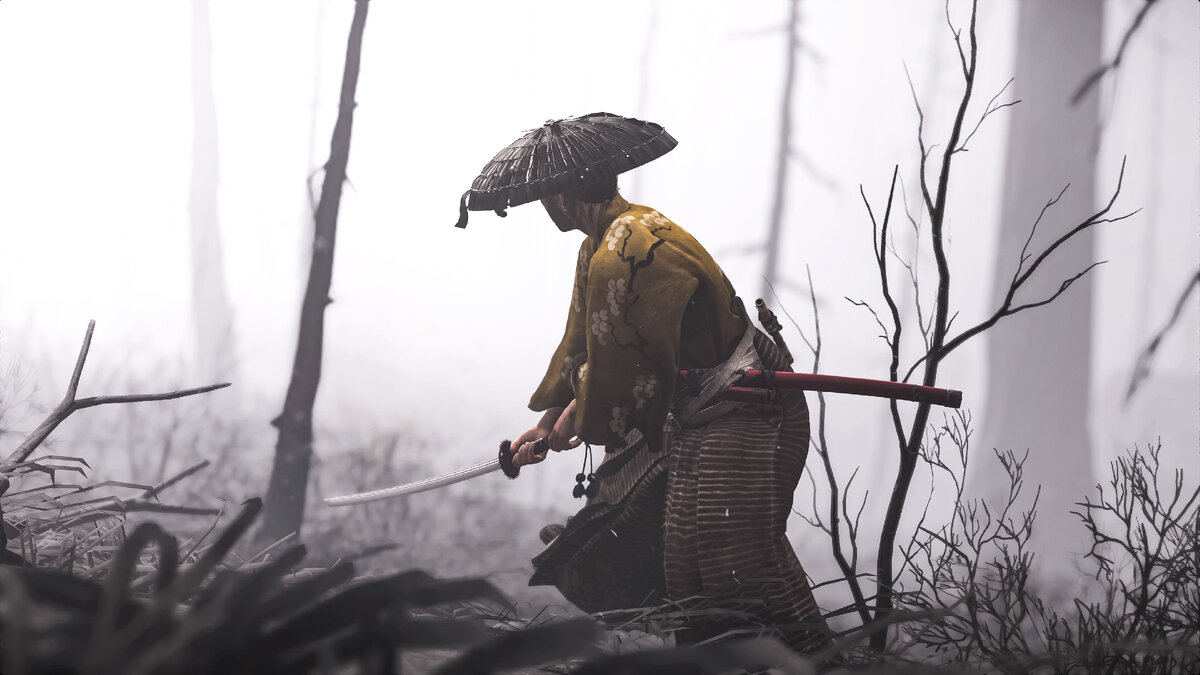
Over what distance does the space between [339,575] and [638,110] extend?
6.44 feet

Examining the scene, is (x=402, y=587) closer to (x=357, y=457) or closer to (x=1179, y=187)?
(x=357, y=457)

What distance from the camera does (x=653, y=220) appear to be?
142cm

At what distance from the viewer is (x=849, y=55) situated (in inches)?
86.1

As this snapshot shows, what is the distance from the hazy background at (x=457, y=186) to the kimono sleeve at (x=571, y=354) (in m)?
0.65

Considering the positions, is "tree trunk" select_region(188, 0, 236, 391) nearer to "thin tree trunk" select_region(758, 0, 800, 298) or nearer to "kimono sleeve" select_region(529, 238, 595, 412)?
"kimono sleeve" select_region(529, 238, 595, 412)

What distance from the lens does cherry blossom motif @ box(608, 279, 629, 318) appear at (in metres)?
1.33

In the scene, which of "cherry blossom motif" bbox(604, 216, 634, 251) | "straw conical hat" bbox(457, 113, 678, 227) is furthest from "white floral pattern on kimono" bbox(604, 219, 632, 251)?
"straw conical hat" bbox(457, 113, 678, 227)

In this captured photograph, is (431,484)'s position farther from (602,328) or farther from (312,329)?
(312,329)

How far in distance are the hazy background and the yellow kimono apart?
2.70 ft

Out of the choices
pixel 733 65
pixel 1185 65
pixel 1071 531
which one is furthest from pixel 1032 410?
pixel 733 65

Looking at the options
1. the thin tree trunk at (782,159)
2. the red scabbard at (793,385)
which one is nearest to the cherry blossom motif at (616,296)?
the red scabbard at (793,385)

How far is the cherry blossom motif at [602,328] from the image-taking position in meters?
1.33

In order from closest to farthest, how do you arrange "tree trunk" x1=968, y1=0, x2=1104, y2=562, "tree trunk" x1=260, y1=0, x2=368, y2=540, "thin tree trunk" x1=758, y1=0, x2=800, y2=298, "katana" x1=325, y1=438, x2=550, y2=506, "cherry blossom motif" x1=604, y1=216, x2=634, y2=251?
1. "cherry blossom motif" x1=604, y1=216, x2=634, y2=251
2. "katana" x1=325, y1=438, x2=550, y2=506
3. "tree trunk" x1=968, y1=0, x2=1104, y2=562
4. "thin tree trunk" x1=758, y1=0, x2=800, y2=298
5. "tree trunk" x1=260, y1=0, x2=368, y2=540

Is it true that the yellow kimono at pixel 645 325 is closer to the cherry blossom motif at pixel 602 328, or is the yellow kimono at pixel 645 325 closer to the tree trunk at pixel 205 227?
the cherry blossom motif at pixel 602 328
